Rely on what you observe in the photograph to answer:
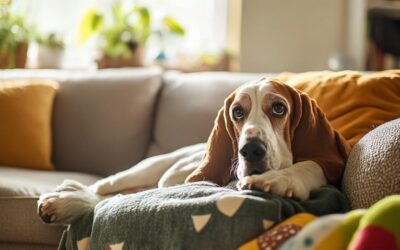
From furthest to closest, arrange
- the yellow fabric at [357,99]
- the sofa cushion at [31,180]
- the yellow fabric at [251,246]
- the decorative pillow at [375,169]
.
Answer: the sofa cushion at [31,180] → the yellow fabric at [357,99] → the decorative pillow at [375,169] → the yellow fabric at [251,246]

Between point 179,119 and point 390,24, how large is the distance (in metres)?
1.65

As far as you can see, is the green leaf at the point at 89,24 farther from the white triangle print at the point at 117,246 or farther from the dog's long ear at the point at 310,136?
the white triangle print at the point at 117,246

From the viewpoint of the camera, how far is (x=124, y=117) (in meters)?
2.59

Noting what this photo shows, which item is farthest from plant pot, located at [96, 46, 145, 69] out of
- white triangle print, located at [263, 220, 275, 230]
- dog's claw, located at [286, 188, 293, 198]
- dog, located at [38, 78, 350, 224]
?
white triangle print, located at [263, 220, 275, 230]

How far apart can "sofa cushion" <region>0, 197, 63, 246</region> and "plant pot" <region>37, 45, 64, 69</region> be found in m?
1.68

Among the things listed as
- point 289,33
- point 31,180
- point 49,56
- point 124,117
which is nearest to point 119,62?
point 49,56

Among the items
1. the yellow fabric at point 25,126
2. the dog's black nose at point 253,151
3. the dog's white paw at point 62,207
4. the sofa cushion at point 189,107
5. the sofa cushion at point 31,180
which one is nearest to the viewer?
the dog's black nose at point 253,151

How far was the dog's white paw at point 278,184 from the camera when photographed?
51.5 inches

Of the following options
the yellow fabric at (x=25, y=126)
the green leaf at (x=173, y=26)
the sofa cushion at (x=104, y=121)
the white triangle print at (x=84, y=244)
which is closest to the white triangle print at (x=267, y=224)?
the white triangle print at (x=84, y=244)

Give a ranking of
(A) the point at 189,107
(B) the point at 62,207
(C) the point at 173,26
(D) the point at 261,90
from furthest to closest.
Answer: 1. (C) the point at 173,26
2. (A) the point at 189,107
3. (B) the point at 62,207
4. (D) the point at 261,90

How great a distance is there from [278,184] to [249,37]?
2.21 m

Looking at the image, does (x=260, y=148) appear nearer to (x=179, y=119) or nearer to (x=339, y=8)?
(x=179, y=119)

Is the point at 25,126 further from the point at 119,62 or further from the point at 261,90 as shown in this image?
the point at 261,90

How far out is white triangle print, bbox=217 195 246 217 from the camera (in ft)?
4.02
